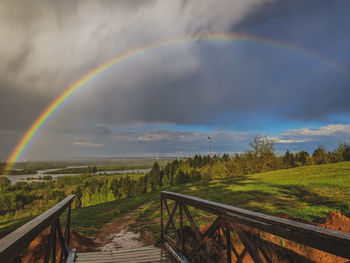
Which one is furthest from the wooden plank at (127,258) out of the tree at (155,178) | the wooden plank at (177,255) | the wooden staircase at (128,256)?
the tree at (155,178)

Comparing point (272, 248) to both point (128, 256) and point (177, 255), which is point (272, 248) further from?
point (128, 256)

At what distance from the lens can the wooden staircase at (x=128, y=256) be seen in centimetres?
436

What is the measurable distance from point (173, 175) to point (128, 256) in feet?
237

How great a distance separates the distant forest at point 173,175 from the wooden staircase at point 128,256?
3195 centimetres

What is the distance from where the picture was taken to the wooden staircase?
436 centimetres

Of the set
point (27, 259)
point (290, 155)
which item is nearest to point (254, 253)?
point (27, 259)

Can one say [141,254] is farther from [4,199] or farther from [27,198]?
[27,198]

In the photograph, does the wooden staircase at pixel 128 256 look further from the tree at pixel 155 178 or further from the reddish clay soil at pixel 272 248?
the tree at pixel 155 178

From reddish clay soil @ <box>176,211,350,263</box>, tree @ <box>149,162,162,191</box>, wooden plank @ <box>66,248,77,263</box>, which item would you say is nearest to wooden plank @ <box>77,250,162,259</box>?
wooden plank @ <box>66,248,77,263</box>

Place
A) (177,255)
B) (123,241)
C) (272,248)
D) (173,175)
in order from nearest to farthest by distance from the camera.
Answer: (177,255), (272,248), (123,241), (173,175)

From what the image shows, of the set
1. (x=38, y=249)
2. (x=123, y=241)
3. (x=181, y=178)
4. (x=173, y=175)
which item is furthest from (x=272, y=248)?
(x=173, y=175)

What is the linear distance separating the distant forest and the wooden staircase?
105 feet

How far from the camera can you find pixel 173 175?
248ft

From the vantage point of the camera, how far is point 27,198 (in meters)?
94.7
